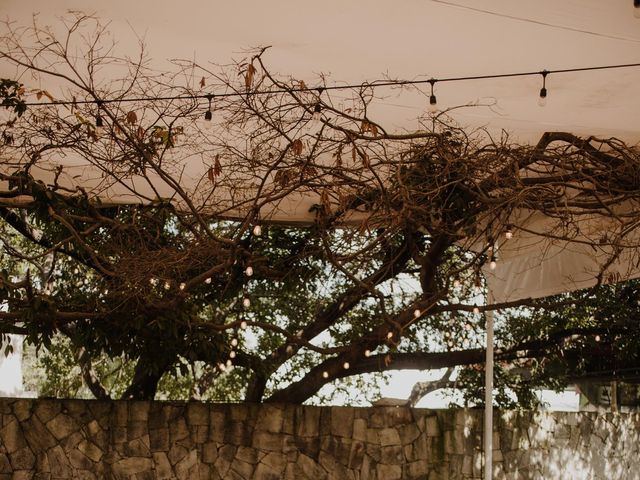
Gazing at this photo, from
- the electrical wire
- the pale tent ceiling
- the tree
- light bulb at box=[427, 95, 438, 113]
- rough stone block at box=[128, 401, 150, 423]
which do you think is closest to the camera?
the pale tent ceiling

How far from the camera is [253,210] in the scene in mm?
4461

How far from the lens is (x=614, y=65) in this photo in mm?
4016

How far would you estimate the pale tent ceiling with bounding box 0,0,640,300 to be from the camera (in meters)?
3.64

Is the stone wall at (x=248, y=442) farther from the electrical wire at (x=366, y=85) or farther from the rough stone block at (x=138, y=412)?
the electrical wire at (x=366, y=85)

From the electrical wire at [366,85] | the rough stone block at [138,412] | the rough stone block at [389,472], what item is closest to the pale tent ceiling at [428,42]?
the electrical wire at [366,85]

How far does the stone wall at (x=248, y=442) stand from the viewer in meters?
7.75

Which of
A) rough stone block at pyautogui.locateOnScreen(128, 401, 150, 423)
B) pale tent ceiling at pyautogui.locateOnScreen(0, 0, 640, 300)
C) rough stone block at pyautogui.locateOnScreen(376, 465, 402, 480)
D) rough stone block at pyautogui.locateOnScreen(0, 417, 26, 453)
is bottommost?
rough stone block at pyautogui.locateOnScreen(376, 465, 402, 480)

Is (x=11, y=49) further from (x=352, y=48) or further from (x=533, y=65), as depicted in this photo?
(x=533, y=65)

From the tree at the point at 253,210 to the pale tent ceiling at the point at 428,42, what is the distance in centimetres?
13

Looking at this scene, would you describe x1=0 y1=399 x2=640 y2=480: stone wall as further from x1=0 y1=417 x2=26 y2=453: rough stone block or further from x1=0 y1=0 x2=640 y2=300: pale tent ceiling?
x1=0 y1=0 x2=640 y2=300: pale tent ceiling

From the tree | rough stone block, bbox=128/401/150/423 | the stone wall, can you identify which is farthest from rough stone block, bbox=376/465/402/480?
rough stone block, bbox=128/401/150/423

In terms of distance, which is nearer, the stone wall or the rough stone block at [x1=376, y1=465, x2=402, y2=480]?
the stone wall

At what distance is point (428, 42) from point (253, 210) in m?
1.21

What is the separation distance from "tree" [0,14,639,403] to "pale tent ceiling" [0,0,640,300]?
131 millimetres
